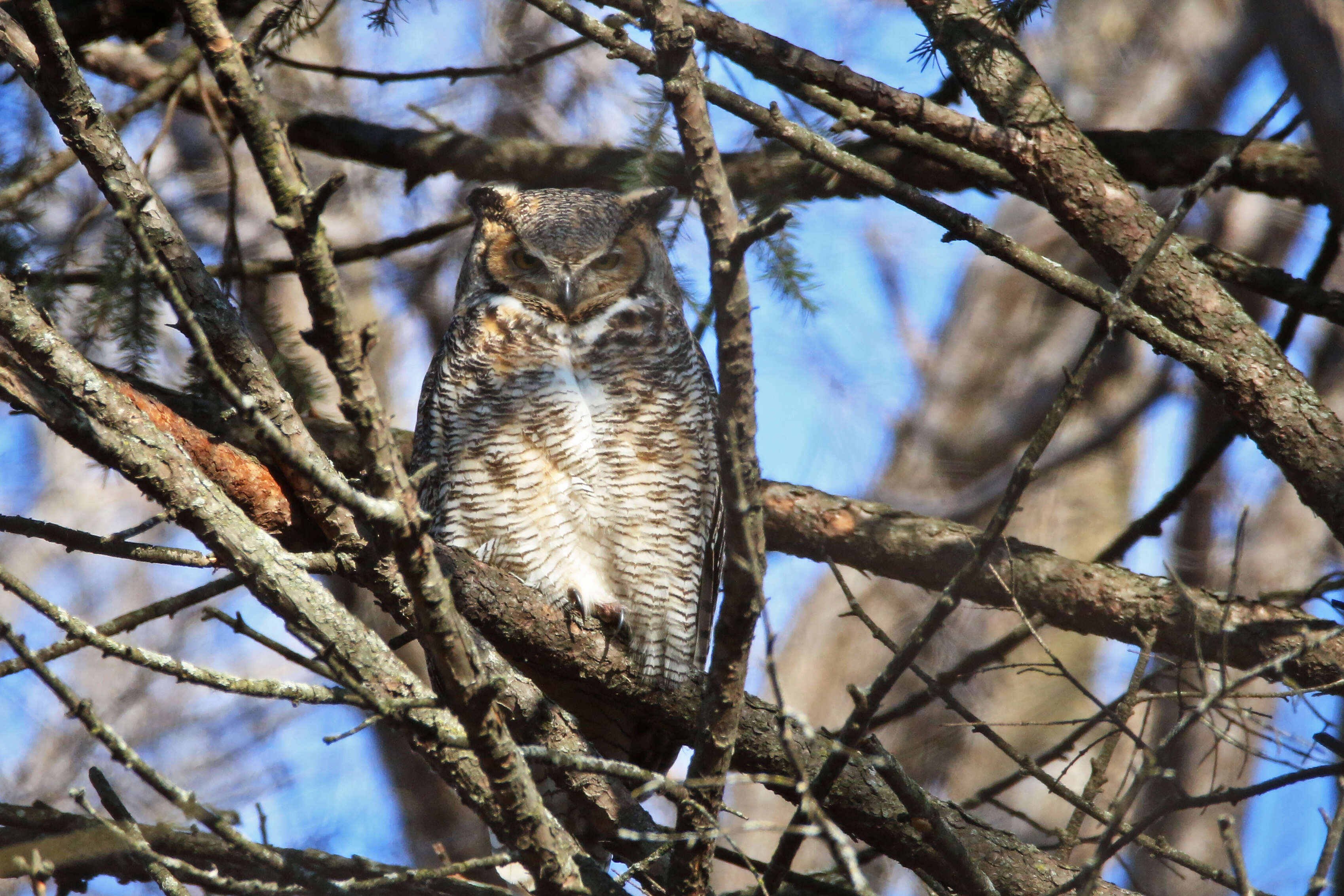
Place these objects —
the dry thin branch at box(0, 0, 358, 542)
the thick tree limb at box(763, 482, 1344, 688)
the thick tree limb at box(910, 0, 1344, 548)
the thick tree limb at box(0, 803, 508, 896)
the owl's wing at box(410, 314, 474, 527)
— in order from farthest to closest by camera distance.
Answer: the owl's wing at box(410, 314, 474, 527) → the thick tree limb at box(763, 482, 1344, 688) → the thick tree limb at box(910, 0, 1344, 548) → the dry thin branch at box(0, 0, 358, 542) → the thick tree limb at box(0, 803, 508, 896)

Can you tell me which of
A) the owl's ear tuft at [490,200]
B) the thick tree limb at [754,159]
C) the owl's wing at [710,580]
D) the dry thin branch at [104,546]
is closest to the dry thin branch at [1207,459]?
the thick tree limb at [754,159]

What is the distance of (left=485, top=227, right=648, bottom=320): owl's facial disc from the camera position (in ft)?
11.9

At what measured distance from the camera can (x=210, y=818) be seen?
1.62m

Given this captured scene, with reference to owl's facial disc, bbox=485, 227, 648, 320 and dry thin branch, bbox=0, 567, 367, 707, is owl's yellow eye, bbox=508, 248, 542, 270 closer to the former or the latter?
owl's facial disc, bbox=485, 227, 648, 320

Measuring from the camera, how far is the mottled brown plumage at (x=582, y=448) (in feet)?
10.8

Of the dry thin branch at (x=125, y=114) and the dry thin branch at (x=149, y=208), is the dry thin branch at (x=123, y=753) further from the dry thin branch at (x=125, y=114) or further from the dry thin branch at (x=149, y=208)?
the dry thin branch at (x=125, y=114)

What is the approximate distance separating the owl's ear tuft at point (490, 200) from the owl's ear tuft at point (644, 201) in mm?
401

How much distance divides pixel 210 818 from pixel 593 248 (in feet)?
8.13

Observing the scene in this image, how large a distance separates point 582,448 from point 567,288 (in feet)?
1.97

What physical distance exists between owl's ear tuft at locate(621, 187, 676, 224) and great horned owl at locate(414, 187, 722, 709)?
28 centimetres

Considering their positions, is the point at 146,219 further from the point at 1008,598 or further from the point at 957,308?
the point at 957,308

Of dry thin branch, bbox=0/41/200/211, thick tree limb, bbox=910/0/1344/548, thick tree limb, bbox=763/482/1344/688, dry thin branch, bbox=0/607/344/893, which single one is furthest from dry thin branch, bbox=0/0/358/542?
thick tree limb, bbox=910/0/1344/548

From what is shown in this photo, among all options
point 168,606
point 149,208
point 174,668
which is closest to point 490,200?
point 149,208

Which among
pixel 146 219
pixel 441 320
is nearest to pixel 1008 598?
pixel 146 219
